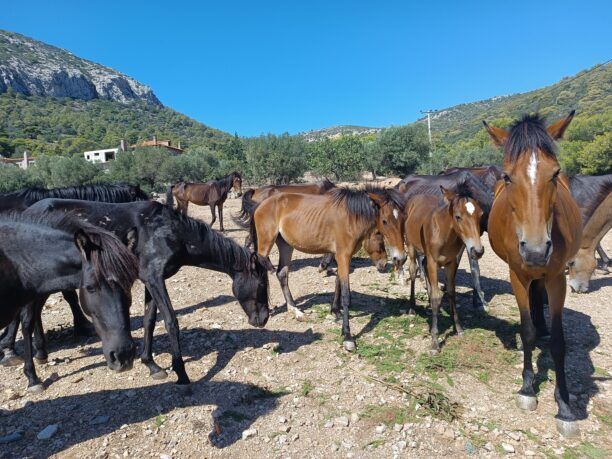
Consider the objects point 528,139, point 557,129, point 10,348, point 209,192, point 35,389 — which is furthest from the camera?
point 209,192

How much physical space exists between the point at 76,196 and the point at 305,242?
3.77 m

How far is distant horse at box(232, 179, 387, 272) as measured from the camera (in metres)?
5.56

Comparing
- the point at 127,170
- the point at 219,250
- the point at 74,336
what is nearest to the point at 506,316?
the point at 219,250

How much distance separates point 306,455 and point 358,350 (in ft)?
6.14

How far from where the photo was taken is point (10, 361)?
4398 millimetres

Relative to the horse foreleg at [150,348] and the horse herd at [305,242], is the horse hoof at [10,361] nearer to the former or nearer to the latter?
the horse herd at [305,242]

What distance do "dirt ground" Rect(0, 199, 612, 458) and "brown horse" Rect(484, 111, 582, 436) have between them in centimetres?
36

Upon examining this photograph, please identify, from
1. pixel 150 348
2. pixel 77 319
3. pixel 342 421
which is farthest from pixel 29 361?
pixel 342 421

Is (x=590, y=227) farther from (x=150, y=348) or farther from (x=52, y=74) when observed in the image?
(x=52, y=74)

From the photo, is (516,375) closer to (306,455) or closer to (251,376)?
(306,455)

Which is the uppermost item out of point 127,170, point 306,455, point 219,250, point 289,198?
point 127,170

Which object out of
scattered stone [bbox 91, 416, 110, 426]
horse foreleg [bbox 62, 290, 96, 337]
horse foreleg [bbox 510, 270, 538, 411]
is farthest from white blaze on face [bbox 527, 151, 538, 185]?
horse foreleg [bbox 62, 290, 96, 337]

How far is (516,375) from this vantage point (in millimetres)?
3768

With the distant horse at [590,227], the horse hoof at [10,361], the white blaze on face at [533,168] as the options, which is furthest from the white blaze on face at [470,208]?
the horse hoof at [10,361]
